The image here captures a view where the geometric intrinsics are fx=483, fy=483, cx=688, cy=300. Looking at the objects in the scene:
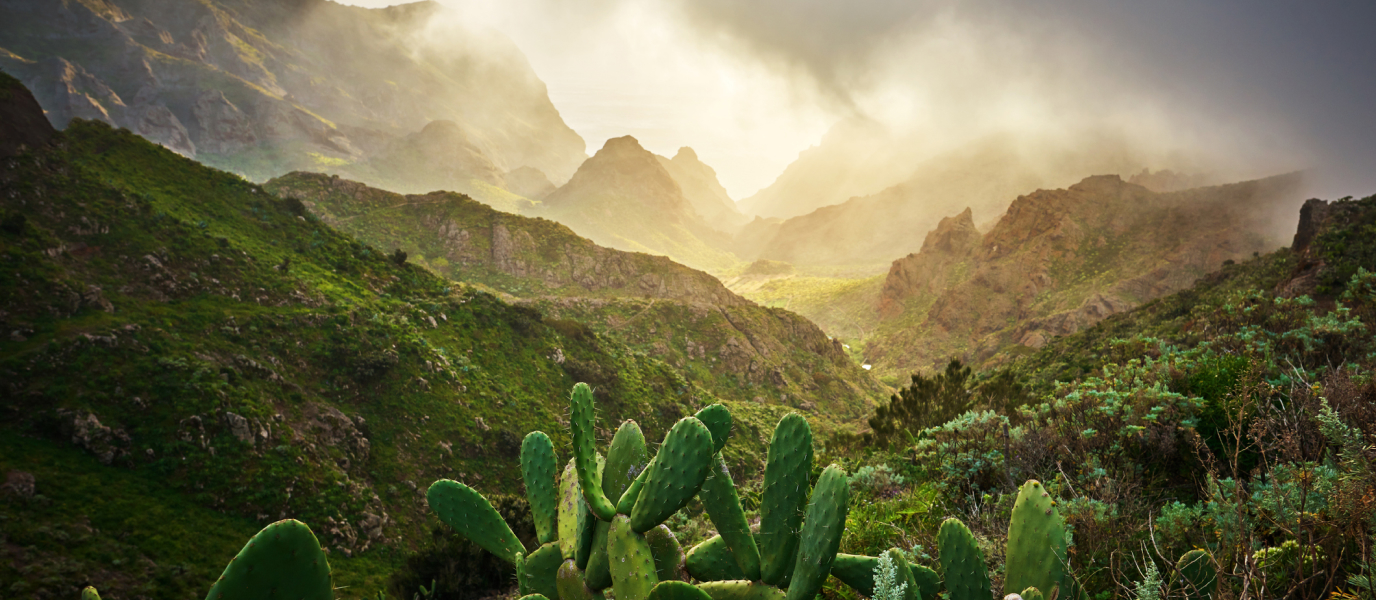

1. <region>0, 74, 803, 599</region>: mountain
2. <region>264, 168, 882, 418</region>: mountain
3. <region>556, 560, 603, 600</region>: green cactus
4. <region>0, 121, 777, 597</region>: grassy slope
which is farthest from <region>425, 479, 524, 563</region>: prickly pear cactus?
<region>264, 168, 882, 418</region>: mountain

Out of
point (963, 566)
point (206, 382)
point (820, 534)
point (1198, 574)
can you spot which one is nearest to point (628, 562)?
point (820, 534)

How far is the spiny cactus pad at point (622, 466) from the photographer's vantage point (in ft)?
Answer: 8.53

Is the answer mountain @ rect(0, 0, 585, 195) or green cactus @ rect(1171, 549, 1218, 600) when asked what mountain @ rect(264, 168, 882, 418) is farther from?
mountain @ rect(0, 0, 585, 195)

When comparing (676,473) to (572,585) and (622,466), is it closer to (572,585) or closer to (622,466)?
(622,466)

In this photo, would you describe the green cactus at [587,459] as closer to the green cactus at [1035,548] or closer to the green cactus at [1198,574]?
the green cactus at [1035,548]

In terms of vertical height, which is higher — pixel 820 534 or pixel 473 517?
pixel 820 534

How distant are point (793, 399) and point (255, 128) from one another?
12508 centimetres

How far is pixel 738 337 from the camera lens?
30188 millimetres

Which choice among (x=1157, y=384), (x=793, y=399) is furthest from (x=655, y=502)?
(x=793, y=399)

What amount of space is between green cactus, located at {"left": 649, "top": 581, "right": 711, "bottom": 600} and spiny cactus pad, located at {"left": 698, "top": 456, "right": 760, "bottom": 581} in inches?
9.8

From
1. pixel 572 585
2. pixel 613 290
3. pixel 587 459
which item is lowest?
pixel 572 585

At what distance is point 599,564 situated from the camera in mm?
2250

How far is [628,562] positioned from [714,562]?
1.40ft

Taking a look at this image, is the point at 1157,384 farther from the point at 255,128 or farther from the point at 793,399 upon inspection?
the point at 255,128
